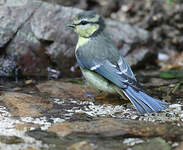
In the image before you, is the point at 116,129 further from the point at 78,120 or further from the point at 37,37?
the point at 37,37

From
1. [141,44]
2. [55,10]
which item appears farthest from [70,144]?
[141,44]

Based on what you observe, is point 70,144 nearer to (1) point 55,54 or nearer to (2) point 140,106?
(2) point 140,106

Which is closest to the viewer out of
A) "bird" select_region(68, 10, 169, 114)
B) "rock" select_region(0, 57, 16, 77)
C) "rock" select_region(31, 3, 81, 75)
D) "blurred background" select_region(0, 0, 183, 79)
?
"bird" select_region(68, 10, 169, 114)

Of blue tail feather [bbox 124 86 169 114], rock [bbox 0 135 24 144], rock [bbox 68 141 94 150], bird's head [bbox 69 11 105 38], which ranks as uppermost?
bird's head [bbox 69 11 105 38]

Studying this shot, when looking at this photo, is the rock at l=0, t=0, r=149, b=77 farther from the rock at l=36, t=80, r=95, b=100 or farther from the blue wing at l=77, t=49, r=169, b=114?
the blue wing at l=77, t=49, r=169, b=114

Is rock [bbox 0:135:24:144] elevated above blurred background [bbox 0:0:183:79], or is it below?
below

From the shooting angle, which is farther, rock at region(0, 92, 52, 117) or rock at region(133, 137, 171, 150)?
rock at region(0, 92, 52, 117)

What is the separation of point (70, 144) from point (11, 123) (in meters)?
0.68

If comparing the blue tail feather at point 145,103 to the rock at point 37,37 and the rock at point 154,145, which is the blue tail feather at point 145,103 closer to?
the rock at point 154,145

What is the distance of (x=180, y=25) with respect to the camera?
21.6ft

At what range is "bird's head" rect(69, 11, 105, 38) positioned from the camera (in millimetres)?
4059

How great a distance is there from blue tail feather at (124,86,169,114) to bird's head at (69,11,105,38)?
1186 millimetres

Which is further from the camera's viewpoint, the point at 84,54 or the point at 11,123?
the point at 84,54

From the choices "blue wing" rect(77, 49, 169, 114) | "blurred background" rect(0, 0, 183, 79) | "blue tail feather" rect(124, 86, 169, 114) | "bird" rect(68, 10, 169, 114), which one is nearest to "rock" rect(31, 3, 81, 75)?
"blurred background" rect(0, 0, 183, 79)
